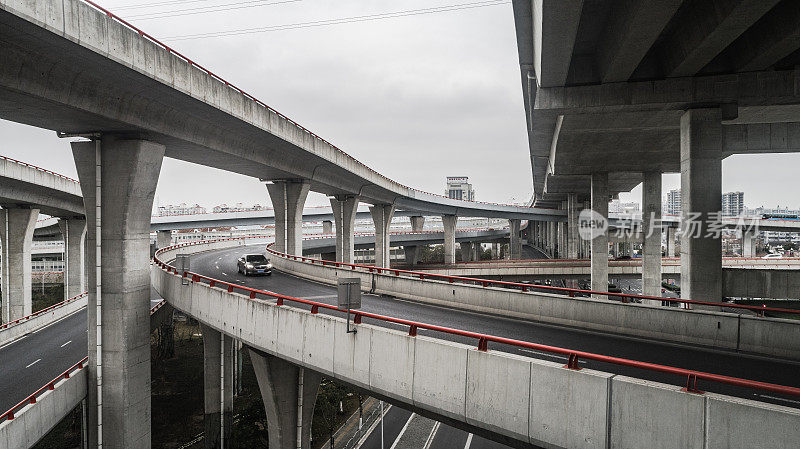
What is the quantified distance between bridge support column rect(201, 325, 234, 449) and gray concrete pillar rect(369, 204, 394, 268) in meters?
30.5

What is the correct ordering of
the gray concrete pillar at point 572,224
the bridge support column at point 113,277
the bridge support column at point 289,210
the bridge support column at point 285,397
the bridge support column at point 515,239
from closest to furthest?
the bridge support column at point 113,277
the bridge support column at point 285,397
the bridge support column at point 289,210
the gray concrete pillar at point 572,224
the bridge support column at point 515,239

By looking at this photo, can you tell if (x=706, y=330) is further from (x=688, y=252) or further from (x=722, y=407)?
(x=722, y=407)

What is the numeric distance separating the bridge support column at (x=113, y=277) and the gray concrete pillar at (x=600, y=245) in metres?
32.9

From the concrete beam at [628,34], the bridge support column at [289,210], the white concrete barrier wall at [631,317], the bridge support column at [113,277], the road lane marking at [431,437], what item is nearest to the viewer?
the concrete beam at [628,34]

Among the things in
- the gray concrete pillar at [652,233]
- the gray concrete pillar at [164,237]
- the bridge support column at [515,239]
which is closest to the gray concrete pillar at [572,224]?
the bridge support column at [515,239]

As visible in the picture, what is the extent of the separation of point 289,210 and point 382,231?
Result: 2270 centimetres

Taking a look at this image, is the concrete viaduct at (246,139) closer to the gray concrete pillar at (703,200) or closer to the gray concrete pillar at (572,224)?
the gray concrete pillar at (703,200)

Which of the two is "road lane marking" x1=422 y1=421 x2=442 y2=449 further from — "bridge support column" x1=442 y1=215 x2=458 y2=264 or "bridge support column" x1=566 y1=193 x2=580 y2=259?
"bridge support column" x1=442 y1=215 x2=458 y2=264

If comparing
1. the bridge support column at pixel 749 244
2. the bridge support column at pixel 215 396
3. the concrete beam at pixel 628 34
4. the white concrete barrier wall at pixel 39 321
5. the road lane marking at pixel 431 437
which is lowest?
the road lane marking at pixel 431 437

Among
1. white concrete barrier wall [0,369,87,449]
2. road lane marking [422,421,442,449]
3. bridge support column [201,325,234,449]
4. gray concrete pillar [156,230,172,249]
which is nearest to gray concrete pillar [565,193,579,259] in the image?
road lane marking [422,421,442,449]

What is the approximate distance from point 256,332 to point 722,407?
1129 centimetres

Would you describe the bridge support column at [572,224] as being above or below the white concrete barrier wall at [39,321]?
above

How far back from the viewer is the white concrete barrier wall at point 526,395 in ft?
18.6

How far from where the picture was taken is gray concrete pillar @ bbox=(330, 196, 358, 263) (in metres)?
44.2
